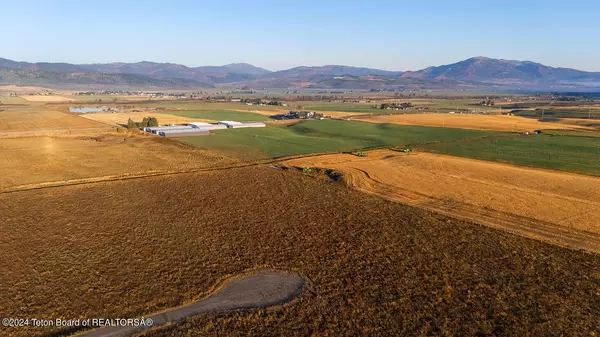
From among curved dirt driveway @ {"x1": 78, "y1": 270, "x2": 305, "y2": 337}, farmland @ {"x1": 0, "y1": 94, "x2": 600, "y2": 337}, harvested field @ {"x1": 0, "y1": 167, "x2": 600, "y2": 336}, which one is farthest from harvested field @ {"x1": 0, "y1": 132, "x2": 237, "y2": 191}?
curved dirt driveway @ {"x1": 78, "y1": 270, "x2": 305, "y2": 337}

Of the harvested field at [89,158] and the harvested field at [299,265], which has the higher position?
the harvested field at [89,158]

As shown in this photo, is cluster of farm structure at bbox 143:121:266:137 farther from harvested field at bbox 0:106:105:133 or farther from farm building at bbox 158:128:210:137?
harvested field at bbox 0:106:105:133

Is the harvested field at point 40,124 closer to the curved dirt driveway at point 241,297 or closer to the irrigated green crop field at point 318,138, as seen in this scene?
the irrigated green crop field at point 318,138

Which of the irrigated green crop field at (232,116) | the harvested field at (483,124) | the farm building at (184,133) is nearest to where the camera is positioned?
the farm building at (184,133)

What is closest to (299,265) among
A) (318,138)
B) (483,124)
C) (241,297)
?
(241,297)

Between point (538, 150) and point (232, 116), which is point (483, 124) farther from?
point (232, 116)

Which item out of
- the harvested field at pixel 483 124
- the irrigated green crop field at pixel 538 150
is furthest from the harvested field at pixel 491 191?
the harvested field at pixel 483 124
